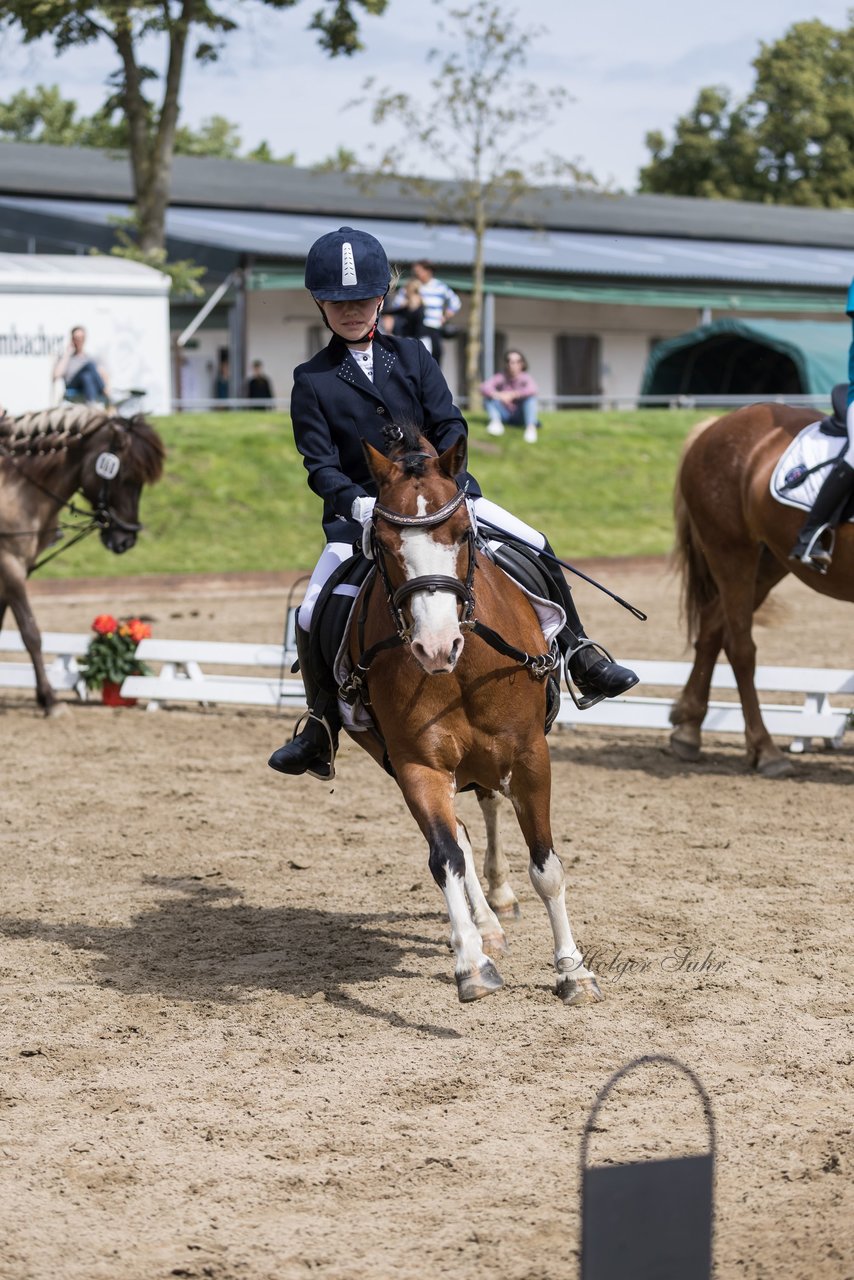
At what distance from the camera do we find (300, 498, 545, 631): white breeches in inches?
227

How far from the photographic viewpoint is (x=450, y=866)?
5.06 meters

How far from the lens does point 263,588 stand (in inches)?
771

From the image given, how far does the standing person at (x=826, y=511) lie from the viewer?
8836 mm

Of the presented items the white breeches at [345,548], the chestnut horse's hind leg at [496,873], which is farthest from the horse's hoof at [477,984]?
the white breeches at [345,548]

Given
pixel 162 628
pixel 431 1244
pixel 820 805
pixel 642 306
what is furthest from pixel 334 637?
pixel 642 306

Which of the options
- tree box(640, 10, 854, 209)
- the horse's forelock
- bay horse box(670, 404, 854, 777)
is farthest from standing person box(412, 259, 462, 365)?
tree box(640, 10, 854, 209)

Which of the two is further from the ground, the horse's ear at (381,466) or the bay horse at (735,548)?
the horse's ear at (381,466)

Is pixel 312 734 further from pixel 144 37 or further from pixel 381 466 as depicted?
pixel 144 37

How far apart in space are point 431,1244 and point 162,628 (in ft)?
40.0

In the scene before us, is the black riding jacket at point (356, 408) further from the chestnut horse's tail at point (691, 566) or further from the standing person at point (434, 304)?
the standing person at point (434, 304)

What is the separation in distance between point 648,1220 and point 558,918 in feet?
8.43

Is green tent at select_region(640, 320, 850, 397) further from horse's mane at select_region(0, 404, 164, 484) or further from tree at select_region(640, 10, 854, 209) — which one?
tree at select_region(640, 10, 854, 209)
